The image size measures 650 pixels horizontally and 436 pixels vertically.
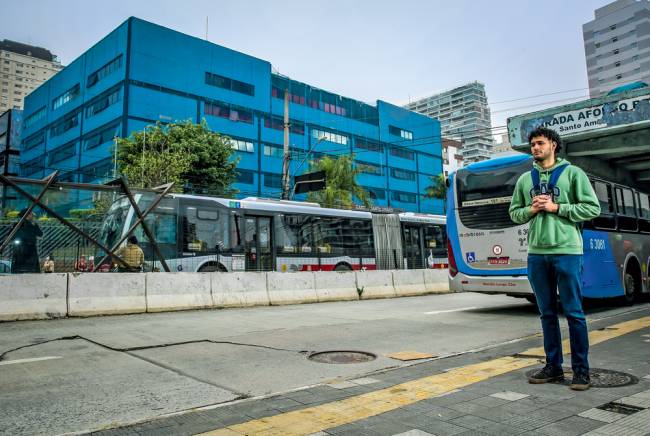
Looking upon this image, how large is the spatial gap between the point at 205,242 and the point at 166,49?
33.4 metres

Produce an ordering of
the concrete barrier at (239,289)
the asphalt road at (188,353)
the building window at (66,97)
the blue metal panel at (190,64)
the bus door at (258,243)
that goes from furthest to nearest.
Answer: the building window at (66,97) < the blue metal panel at (190,64) < the bus door at (258,243) < the concrete barrier at (239,289) < the asphalt road at (188,353)

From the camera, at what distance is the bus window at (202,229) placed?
1525cm

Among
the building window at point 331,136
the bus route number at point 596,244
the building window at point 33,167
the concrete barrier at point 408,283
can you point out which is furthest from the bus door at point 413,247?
the building window at point 33,167

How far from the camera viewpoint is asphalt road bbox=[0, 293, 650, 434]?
3.39 m

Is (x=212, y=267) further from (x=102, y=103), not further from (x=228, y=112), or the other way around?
(x=102, y=103)

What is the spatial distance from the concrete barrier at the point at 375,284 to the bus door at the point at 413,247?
7238 mm

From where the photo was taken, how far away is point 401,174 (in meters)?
65.6

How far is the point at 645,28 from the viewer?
9250 centimetres

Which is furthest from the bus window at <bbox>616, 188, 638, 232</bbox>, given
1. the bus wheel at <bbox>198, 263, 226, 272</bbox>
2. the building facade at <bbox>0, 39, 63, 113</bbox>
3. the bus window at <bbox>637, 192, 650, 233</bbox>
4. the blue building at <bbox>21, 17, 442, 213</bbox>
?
the building facade at <bbox>0, 39, 63, 113</bbox>

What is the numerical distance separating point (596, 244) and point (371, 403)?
25.5 ft

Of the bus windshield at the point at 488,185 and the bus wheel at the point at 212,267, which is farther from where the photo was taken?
the bus wheel at the point at 212,267

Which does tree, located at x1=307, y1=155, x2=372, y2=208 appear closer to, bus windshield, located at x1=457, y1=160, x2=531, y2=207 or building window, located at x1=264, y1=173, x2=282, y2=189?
building window, located at x1=264, y1=173, x2=282, y2=189

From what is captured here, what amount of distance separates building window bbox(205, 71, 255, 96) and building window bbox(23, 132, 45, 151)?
23.4m

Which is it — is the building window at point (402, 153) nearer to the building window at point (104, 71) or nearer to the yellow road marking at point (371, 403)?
the building window at point (104, 71)
